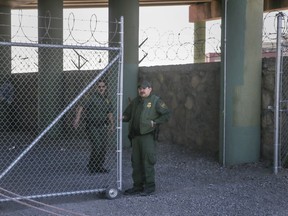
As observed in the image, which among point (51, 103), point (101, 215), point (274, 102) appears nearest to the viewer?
point (101, 215)

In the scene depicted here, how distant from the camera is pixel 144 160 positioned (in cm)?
742

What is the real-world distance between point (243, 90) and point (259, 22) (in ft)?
4.26

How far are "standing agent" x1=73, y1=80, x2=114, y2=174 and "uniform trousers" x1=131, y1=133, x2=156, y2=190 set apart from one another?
4.51 ft

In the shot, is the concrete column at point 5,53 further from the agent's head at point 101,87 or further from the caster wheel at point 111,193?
the caster wheel at point 111,193

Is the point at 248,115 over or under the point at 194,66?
under

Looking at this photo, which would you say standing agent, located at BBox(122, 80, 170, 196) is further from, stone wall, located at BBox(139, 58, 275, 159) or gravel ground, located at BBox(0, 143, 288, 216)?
stone wall, located at BBox(139, 58, 275, 159)

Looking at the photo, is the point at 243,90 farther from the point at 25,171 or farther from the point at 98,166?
the point at 25,171

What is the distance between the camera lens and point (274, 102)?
8.86 meters

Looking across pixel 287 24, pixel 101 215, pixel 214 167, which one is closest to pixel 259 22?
pixel 287 24

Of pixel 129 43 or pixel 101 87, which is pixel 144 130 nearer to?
pixel 101 87

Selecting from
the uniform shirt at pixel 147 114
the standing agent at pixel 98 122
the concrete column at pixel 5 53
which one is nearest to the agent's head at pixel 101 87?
the standing agent at pixel 98 122

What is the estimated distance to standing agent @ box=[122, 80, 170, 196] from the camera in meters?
7.31

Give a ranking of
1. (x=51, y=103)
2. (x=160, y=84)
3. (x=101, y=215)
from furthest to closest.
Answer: (x=51, y=103) < (x=160, y=84) < (x=101, y=215)

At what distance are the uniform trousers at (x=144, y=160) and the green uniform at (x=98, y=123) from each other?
4.79ft
